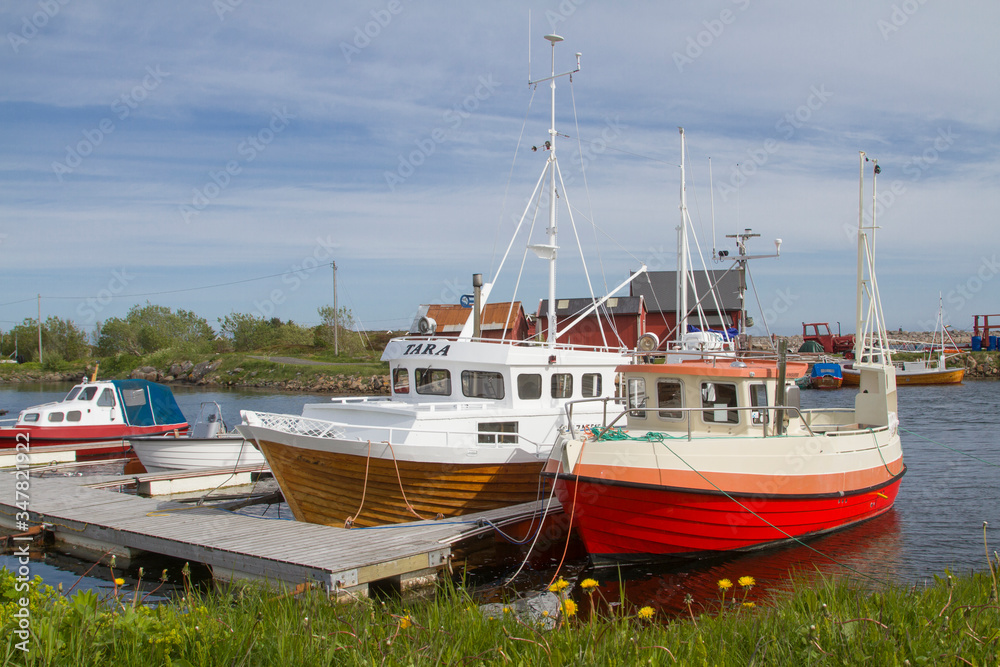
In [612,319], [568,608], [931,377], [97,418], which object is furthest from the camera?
[931,377]

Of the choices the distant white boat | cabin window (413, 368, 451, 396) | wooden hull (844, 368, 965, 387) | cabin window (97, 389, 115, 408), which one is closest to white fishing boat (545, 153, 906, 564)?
cabin window (413, 368, 451, 396)

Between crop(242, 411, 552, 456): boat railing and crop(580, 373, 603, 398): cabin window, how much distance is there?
1.60 meters

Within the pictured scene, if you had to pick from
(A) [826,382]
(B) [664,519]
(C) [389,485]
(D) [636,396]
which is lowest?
(A) [826,382]

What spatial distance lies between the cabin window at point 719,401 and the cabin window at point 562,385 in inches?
114

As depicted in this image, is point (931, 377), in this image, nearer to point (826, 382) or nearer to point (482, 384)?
point (826, 382)

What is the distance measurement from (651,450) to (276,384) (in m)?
54.3

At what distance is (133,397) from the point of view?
24562 mm

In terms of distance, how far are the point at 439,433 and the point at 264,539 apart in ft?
10.4

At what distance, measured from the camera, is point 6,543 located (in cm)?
1309

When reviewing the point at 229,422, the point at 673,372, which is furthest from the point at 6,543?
the point at 229,422

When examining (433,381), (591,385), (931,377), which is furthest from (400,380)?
(931,377)

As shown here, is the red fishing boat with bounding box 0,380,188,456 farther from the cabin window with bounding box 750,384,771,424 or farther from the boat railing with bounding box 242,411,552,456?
the cabin window with bounding box 750,384,771,424

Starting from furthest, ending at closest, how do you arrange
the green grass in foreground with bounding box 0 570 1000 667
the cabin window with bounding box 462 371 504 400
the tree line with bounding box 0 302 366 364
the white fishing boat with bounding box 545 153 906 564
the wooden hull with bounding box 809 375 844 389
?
the tree line with bounding box 0 302 366 364, the wooden hull with bounding box 809 375 844 389, the cabin window with bounding box 462 371 504 400, the white fishing boat with bounding box 545 153 906 564, the green grass in foreground with bounding box 0 570 1000 667

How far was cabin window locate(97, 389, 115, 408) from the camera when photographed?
24.4 m
